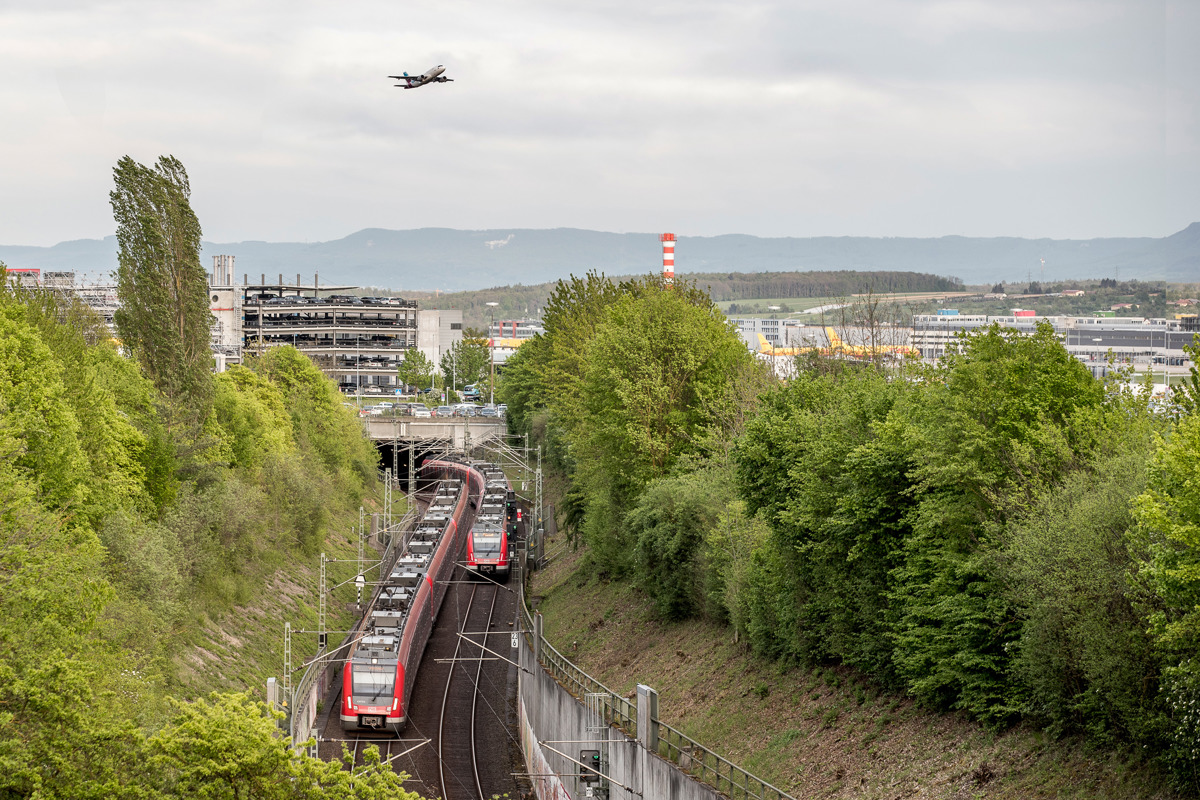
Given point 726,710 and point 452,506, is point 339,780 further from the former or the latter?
point 452,506

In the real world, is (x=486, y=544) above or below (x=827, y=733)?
below

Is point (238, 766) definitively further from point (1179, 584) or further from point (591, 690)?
point (591, 690)

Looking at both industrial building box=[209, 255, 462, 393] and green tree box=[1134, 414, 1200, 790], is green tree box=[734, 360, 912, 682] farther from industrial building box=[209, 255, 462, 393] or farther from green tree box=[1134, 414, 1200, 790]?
industrial building box=[209, 255, 462, 393]

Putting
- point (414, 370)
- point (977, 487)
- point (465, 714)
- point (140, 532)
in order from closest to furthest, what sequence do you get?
point (977, 487), point (140, 532), point (465, 714), point (414, 370)

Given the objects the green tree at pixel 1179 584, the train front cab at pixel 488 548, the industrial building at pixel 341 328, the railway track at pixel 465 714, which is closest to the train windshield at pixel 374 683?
the railway track at pixel 465 714

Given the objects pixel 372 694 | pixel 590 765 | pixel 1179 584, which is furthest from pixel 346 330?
pixel 1179 584

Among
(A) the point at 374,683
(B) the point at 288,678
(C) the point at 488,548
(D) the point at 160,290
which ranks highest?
(D) the point at 160,290
